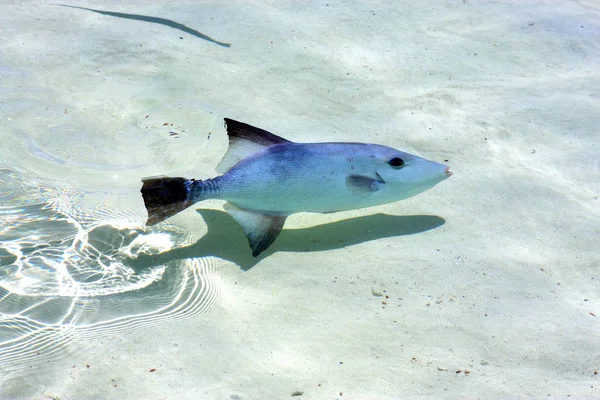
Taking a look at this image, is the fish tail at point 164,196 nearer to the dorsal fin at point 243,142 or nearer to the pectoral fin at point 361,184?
the dorsal fin at point 243,142

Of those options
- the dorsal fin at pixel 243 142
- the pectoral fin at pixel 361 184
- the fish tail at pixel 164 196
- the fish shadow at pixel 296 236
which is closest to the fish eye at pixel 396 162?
the pectoral fin at pixel 361 184

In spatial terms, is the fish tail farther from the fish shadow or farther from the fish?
the fish shadow

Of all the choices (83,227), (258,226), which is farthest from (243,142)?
(83,227)

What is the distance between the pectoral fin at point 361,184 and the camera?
320cm

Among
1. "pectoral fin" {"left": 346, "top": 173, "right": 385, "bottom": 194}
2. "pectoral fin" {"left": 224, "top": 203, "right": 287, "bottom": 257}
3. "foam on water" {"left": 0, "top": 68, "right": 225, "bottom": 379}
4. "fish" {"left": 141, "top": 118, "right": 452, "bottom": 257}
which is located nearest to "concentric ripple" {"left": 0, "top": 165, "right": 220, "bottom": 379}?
"foam on water" {"left": 0, "top": 68, "right": 225, "bottom": 379}

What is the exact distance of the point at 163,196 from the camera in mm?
3057

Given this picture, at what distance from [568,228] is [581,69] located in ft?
7.45

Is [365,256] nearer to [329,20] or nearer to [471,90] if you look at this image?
[471,90]

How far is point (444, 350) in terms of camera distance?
2.68 meters

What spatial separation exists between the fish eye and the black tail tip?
1112 mm

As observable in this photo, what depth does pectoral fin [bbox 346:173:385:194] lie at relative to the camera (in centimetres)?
320

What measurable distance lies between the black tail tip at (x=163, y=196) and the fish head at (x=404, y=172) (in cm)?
106

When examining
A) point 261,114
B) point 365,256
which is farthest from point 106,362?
point 261,114

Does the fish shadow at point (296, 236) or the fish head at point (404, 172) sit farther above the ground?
the fish head at point (404, 172)
